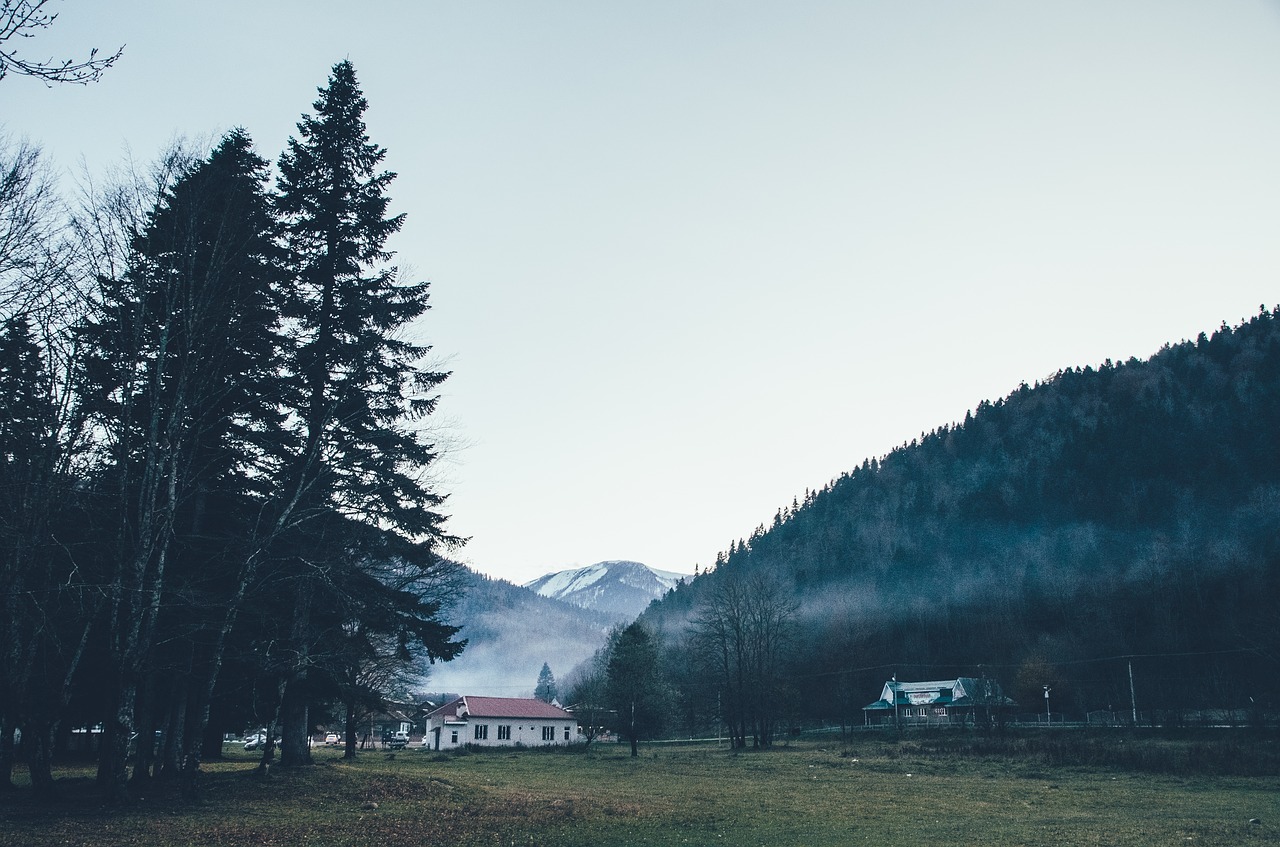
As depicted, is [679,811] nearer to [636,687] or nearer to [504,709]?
[636,687]

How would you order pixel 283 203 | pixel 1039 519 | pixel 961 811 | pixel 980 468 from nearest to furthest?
pixel 961 811 → pixel 283 203 → pixel 1039 519 → pixel 980 468

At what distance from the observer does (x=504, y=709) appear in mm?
80062

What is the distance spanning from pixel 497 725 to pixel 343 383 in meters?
65.8

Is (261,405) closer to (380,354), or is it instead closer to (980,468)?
(380,354)

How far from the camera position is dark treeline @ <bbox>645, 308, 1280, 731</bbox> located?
256ft

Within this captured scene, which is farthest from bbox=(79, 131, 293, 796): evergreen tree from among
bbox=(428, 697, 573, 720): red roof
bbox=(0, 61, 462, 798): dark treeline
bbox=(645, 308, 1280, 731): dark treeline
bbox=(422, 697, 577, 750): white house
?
bbox=(428, 697, 573, 720): red roof

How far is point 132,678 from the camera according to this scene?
15164mm

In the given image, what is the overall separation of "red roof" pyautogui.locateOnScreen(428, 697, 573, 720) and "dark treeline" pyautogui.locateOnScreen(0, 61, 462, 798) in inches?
2191

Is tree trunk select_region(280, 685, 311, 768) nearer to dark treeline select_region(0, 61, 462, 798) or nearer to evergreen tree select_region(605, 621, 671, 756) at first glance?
dark treeline select_region(0, 61, 462, 798)

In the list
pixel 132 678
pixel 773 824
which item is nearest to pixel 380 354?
pixel 132 678

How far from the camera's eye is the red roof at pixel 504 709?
7794 centimetres

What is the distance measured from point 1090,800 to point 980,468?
4985 inches

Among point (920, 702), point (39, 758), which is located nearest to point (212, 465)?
point (39, 758)

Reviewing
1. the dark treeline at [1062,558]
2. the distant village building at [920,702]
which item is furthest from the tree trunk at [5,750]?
the distant village building at [920,702]
